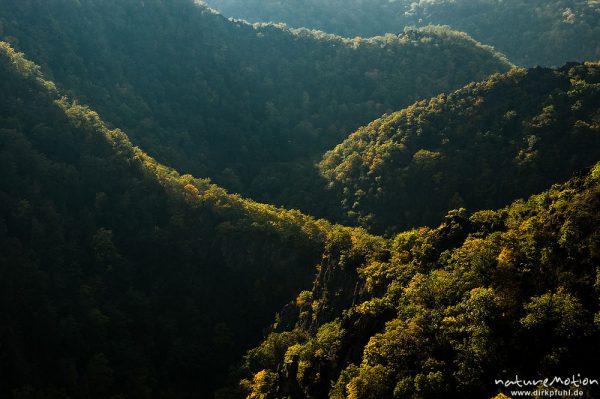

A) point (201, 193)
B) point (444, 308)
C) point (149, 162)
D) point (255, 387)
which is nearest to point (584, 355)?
point (444, 308)

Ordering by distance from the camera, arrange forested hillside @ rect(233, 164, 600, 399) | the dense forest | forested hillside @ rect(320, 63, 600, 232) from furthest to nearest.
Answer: forested hillside @ rect(320, 63, 600, 232) < the dense forest < forested hillside @ rect(233, 164, 600, 399)

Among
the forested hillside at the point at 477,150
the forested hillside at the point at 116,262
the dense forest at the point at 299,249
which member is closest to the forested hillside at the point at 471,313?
the dense forest at the point at 299,249

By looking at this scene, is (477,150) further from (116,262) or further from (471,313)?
(471,313)

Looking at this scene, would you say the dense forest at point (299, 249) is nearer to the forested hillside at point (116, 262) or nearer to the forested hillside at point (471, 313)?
the forested hillside at point (471, 313)

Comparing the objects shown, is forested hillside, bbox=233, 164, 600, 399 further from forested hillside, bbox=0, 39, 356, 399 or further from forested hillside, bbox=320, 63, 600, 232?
forested hillside, bbox=320, 63, 600, 232

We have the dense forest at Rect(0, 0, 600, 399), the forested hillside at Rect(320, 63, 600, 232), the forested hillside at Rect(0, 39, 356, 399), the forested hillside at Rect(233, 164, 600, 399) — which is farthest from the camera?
the forested hillside at Rect(320, 63, 600, 232)

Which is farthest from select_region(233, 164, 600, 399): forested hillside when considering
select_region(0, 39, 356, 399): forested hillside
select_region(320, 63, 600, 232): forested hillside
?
Answer: select_region(320, 63, 600, 232): forested hillside
